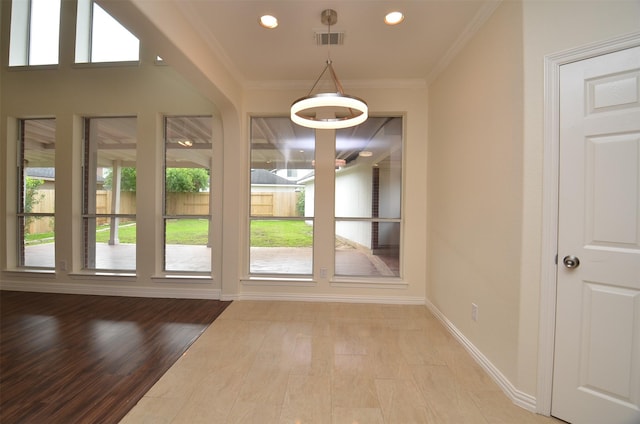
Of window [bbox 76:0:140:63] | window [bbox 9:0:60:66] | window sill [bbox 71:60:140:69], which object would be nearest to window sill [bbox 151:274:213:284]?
window sill [bbox 71:60:140:69]

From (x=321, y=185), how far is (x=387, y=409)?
2544 mm

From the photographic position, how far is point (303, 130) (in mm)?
3539

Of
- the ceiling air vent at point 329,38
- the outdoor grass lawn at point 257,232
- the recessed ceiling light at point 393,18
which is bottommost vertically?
the outdoor grass lawn at point 257,232

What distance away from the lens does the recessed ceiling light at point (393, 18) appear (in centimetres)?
212

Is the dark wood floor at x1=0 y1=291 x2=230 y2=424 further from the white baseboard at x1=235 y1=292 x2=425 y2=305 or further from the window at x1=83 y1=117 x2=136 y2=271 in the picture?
the window at x1=83 y1=117 x2=136 y2=271

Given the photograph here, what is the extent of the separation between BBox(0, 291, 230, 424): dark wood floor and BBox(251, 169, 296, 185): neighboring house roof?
71.1 inches

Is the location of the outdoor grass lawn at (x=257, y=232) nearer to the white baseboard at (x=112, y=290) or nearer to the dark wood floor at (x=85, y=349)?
the white baseboard at (x=112, y=290)

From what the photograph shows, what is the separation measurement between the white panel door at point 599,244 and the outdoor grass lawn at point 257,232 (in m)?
2.68

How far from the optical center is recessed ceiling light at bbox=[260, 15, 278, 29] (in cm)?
219

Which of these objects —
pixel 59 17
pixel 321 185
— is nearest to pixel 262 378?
pixel 321 185

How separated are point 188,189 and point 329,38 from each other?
9.12 feet

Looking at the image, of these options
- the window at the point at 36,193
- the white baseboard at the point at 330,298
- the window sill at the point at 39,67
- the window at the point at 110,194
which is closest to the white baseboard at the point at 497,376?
the white baseboard at the point at 330,298

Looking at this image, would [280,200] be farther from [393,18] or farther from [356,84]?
[393,18]

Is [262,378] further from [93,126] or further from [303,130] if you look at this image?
[93,126]
